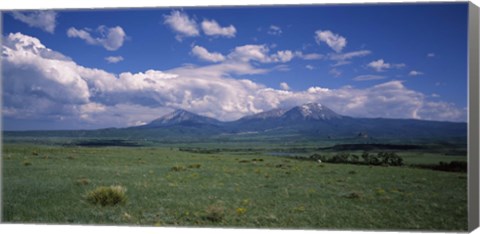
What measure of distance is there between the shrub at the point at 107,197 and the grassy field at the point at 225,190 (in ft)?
0.41

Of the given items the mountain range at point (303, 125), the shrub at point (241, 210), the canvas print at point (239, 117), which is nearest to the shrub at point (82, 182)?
the canvas print at point (239, 117)

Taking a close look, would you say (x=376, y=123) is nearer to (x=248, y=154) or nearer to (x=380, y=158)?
(x=380, y=158)

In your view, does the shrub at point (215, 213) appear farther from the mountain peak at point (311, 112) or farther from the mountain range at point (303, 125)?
the mountain peak at point (311, 112)

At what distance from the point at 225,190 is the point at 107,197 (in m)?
2.81

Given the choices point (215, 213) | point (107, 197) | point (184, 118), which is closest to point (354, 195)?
point (215, 213)

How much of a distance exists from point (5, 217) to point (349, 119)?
8743 mm

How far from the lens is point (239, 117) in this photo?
48.3 feet

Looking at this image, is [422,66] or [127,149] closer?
[422,66]

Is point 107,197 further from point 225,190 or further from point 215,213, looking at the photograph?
point 225,190

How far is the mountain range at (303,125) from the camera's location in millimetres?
13477

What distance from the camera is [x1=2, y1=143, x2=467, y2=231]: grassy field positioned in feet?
42.2

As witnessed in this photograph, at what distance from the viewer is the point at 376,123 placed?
13.9 m

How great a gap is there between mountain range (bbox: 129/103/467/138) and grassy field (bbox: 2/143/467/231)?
63cm

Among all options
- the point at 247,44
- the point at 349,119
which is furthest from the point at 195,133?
the point at 349,119
